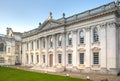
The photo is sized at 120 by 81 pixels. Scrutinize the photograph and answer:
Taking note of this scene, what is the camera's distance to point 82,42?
29.5m

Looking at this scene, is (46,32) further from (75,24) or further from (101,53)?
(101,53)

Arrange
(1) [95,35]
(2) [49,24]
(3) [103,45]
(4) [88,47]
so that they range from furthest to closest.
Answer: (2) [49,24], (4) [88,47], (1) [95,35], (3) [103,45]

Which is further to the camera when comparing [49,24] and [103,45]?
[49,24]

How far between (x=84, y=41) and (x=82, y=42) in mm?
728

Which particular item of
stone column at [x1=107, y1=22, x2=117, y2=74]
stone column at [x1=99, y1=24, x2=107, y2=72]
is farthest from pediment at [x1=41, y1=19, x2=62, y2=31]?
stone column at [x1=107, y1=22, x2=117, y2=74]

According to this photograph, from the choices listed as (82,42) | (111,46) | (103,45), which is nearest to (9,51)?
(82,42)

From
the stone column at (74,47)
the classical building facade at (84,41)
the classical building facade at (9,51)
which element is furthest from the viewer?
the classical building facade at (9,51)

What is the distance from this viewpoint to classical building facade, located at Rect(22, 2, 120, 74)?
968 inches

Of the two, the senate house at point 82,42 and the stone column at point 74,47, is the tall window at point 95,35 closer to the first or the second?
the senate house at point 82,42

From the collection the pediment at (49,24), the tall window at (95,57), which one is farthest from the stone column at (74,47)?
the pediment at (49,24)

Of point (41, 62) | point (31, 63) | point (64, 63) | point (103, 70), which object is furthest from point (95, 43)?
point (31, 63)

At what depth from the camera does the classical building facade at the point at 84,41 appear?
2459 centimetres

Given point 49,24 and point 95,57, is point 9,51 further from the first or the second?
point 95,57

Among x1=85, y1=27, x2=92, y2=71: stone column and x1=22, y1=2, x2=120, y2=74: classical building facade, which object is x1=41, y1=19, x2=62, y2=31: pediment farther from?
x1=85, y1=27, x2=92, y2=71: stone column
